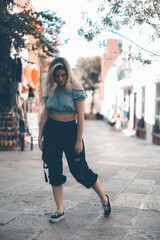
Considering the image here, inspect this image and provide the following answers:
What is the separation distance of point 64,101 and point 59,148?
50 centimetres

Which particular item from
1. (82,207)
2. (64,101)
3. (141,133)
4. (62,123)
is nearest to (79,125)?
(62,123)

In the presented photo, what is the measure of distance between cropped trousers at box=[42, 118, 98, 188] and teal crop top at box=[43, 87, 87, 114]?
0.13m

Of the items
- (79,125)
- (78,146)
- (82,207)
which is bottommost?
(82,207)

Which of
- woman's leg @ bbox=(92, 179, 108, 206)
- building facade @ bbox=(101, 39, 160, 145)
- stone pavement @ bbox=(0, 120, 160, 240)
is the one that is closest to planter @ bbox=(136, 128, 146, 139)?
building facade @ bbox=(101, 39, 160, 145)

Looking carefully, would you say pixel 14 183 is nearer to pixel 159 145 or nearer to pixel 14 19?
pixel 14 19

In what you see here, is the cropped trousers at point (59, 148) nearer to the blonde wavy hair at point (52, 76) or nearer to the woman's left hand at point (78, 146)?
the woman's left hand at point (78, 146)

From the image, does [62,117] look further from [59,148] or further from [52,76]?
[52,76]

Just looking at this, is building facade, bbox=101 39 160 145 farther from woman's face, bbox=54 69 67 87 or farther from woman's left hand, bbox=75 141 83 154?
woman's left hand, bbox=75 141 83 154

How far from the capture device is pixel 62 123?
11.4 ft

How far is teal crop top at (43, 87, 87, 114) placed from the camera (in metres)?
3.45

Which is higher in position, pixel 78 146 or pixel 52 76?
pixel 52 76

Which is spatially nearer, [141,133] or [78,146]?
[78,146]

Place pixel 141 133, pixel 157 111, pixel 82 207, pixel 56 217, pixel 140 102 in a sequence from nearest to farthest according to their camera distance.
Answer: pixel 56 217
pixel 82 207
pixel 157 111
pixel 141 133
pixel 140 102

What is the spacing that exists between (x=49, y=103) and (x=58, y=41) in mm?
5797
